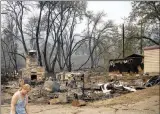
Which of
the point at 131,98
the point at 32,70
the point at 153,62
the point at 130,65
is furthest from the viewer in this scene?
the point at 130,65

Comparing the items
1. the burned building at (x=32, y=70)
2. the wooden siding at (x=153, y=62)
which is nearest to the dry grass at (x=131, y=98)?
the burned building at (x=32, y=70)

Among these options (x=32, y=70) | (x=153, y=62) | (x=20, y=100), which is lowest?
(x=20, y=100)

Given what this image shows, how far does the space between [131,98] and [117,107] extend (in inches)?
35.6

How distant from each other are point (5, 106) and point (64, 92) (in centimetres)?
220

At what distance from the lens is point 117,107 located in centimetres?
785

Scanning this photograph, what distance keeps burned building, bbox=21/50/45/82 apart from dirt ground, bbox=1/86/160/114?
833 mm

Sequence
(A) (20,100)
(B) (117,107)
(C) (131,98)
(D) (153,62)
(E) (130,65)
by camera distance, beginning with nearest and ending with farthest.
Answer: (A) (20,100)
(B) (117,107)
(C) (131,98)
(D) (153,62)
(E) (130,65)

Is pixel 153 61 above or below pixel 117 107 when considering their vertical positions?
above

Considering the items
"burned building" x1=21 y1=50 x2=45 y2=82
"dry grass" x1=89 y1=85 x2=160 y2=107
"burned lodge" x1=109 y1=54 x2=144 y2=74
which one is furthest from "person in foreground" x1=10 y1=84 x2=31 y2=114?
"burned lodge" x1=109 y1=54 x2=144 y2=74

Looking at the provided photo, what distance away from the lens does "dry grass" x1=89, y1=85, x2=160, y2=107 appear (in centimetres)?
830

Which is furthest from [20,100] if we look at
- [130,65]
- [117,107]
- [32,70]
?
[130,65]

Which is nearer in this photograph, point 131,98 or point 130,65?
point 131,98

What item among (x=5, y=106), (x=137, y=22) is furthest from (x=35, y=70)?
(x=137, y=22)

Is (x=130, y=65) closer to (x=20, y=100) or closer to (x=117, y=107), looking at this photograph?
(x=117, y=107)
